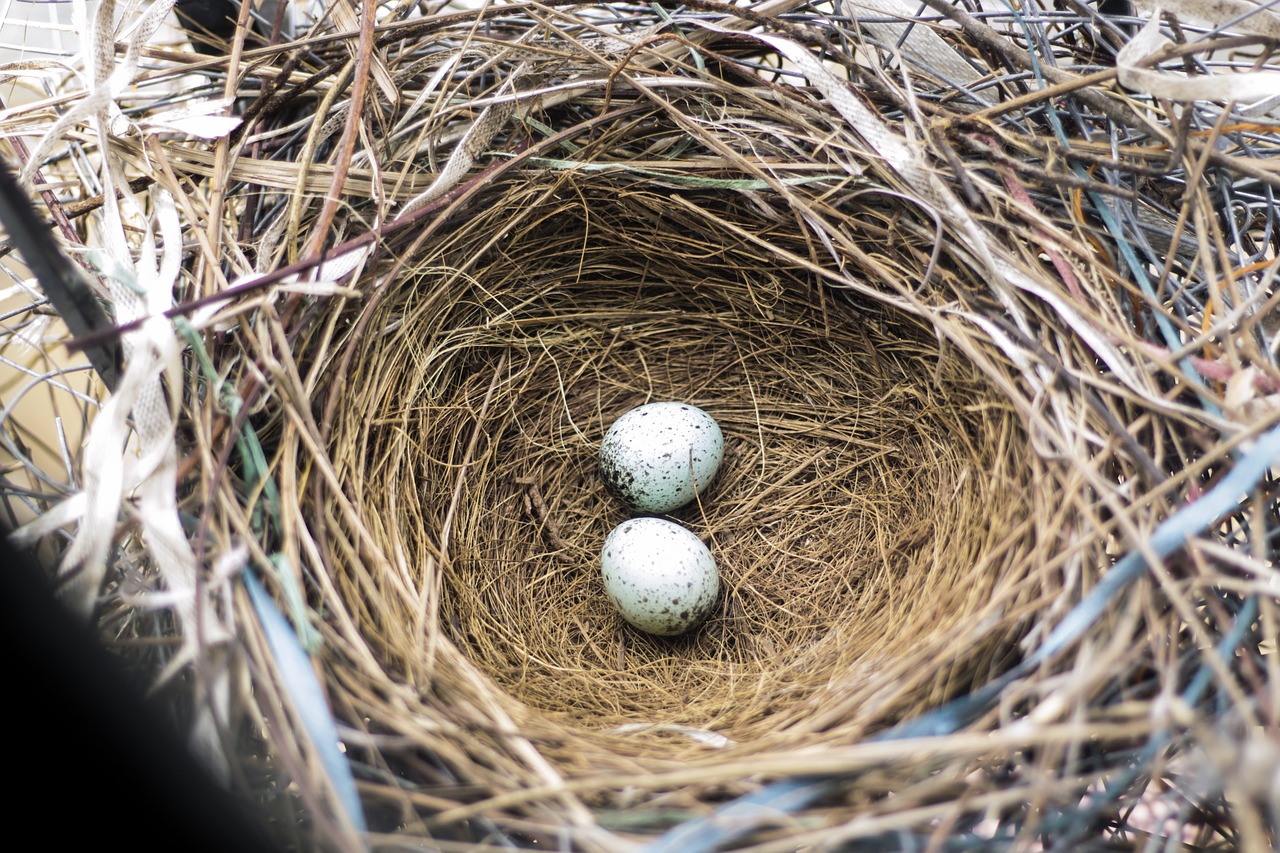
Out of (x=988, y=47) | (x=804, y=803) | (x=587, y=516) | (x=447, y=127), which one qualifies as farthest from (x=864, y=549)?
(x=447, y=127)

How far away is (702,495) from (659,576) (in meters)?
0.24

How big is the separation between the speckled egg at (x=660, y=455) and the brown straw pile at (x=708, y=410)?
90 mm

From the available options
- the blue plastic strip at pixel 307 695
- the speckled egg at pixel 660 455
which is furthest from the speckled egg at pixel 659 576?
the blue plastic strip at pixel 307 695

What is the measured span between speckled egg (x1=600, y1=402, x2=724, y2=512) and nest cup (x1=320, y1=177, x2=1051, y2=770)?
0.29ft

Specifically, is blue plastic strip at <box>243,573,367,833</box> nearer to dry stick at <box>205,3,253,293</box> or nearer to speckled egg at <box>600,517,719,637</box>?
dry stick at <box>205,3,253,293</box>

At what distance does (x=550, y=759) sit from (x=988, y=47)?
0.99 m

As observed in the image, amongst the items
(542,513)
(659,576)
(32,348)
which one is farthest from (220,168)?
(659,576)

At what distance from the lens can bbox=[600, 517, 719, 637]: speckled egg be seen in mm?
1131

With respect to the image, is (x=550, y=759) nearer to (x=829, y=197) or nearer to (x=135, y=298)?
(x=135, y=298)

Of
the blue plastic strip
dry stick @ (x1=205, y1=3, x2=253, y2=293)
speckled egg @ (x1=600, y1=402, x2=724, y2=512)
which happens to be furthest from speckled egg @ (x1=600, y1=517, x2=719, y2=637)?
dry stick @ (x1=205, y1=3, x2=253, y2=293)

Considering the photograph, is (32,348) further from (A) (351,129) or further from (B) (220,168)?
(A) (351,129)

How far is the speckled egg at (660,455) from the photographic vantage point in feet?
3.99

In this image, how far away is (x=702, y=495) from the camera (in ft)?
4.38

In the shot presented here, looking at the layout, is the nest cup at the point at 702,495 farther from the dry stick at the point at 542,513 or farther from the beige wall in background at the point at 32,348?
the beige wall in background at the point at 32,348
